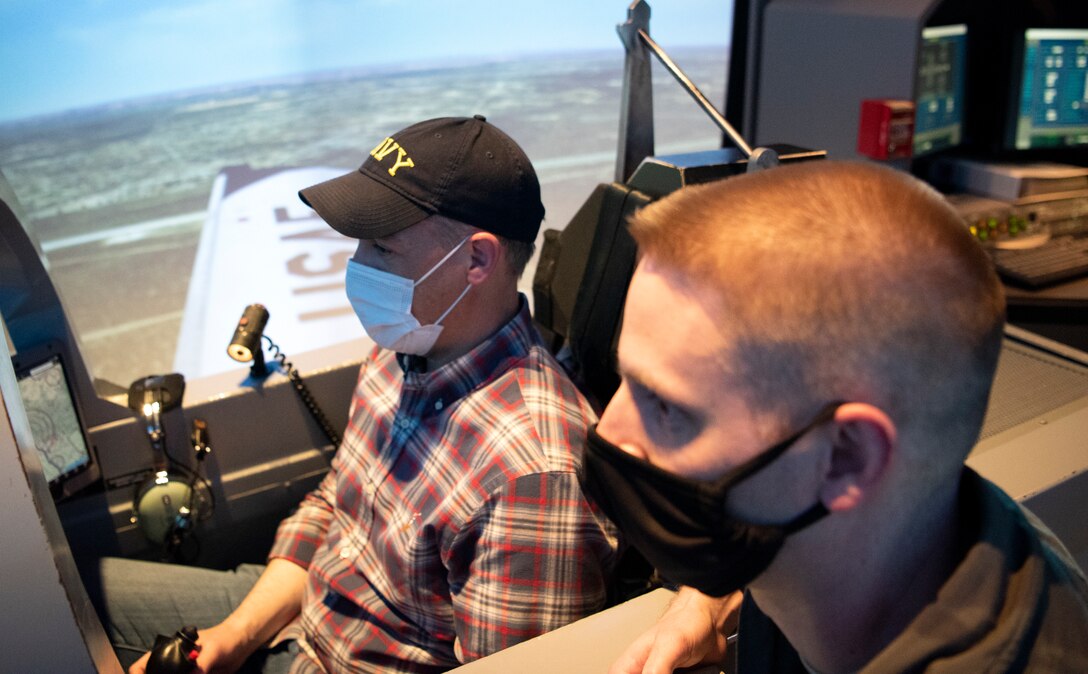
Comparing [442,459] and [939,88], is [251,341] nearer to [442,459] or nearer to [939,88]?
[442,459]

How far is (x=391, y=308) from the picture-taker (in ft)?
4.58

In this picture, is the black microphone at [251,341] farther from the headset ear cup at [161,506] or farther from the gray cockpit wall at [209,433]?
the headset ear cup at [161,506]

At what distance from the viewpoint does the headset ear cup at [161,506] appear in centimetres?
161

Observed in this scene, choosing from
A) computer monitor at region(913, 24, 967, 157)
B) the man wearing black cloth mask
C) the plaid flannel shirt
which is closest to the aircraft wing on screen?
the plaid flannel shirt

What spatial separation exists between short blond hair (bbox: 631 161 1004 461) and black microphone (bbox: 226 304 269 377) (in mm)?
1233

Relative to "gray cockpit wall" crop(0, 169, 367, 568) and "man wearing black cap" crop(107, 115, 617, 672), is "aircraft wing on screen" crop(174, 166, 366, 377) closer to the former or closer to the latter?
"gray cockpit wall" crop(0, 169, 367, 568)

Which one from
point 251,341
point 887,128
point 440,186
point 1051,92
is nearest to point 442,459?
point 440,186

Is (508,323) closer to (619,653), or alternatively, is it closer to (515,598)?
(515,598)

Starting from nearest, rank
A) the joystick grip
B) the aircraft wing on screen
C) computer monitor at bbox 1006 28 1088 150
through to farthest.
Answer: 1. the joystick grip
2. computer monitor at bbox 1006 28 1088 150
3. the aircraft wing on screen

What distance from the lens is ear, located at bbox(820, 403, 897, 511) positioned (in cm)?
61

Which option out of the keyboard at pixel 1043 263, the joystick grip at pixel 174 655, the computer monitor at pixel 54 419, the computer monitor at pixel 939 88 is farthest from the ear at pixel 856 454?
the computer monitor at pixel 939 88

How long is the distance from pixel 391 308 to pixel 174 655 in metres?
0.66

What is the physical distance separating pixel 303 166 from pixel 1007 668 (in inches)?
173

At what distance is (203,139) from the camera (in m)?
4.39
